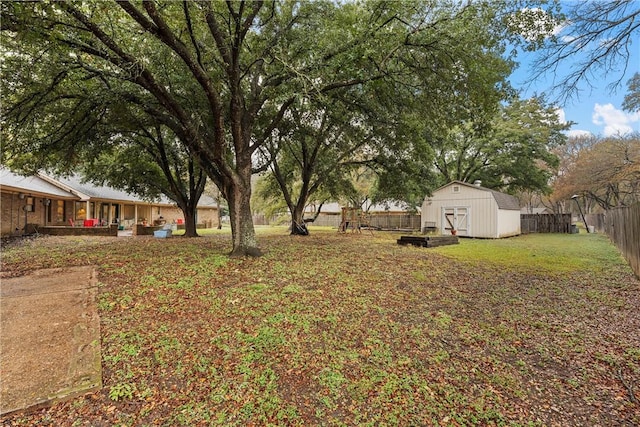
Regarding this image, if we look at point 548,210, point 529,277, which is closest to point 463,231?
point 529,277

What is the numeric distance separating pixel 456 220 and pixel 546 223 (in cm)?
1076

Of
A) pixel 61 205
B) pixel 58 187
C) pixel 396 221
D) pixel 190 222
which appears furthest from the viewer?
pixel 396 221

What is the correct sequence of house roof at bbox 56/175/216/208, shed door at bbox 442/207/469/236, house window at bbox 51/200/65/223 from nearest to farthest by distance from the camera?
house window at bbox 51/200/65/223, house roof at bbox 56/175/216/208, shed door at bbox 442/207/469/236

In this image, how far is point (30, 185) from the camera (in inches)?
527

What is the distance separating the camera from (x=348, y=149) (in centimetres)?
1472

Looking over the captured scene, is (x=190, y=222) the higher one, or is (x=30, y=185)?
(x=30, y=185)

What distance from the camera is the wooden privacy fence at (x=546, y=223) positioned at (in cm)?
2223

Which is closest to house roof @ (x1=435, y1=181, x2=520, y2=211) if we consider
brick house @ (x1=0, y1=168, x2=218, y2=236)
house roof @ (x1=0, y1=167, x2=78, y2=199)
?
house roof @ (x1=0, y1=167, x2=78, y2=199)

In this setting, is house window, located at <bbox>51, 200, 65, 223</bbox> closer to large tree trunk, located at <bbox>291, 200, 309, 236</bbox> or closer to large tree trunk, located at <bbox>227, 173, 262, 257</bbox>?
large tree trunk, located at <bbox>291, 200, 309, 236</bbox>

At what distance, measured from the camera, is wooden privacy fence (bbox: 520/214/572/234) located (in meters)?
22.2

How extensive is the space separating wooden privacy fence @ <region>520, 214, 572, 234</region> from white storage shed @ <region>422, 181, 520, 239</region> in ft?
15.0

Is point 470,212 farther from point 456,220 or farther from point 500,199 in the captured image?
point 500,199

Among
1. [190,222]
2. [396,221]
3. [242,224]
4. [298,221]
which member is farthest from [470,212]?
[190,222]

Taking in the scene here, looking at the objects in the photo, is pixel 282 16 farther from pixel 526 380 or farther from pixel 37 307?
pixel 526 380
